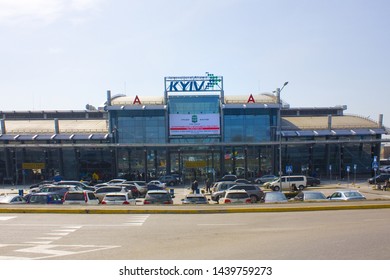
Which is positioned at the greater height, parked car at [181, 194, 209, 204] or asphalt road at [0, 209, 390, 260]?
asphalt road at [0, 209, 390, 260]

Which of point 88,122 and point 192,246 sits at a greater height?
point 88,122

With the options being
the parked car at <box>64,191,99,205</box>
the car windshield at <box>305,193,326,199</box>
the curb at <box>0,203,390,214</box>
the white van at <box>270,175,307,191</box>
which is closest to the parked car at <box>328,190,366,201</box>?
the car windshield at <box>305,193,326,199</box>

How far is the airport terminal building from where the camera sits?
53219 millimetres

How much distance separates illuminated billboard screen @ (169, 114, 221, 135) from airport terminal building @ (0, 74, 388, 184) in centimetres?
14

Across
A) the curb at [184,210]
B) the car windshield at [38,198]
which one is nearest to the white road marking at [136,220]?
the curb at [184,210]

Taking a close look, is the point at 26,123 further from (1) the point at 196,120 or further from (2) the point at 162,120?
(1) the point at 196,120

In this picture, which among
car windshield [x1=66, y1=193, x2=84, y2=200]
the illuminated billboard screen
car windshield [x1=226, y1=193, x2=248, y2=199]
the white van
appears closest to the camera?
car windshield [x1=66, y1=193, x2=84, y2=200]

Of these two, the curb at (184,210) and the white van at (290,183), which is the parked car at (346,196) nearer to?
the curb at (184,210)

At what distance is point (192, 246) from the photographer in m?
10.5

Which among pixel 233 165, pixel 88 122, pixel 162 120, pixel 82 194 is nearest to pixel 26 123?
pixel 88 122

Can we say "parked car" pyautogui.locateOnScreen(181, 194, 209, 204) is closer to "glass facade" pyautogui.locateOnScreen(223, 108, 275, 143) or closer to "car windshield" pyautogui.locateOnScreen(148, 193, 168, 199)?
"car windshield" pyautogui.locateOnScreen(148, 193, 168, 199)

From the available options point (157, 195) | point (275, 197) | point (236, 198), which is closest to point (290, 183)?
point (275, 197)

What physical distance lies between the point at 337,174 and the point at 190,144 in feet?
73.0

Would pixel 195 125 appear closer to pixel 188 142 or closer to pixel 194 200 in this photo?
pixel 188 142
